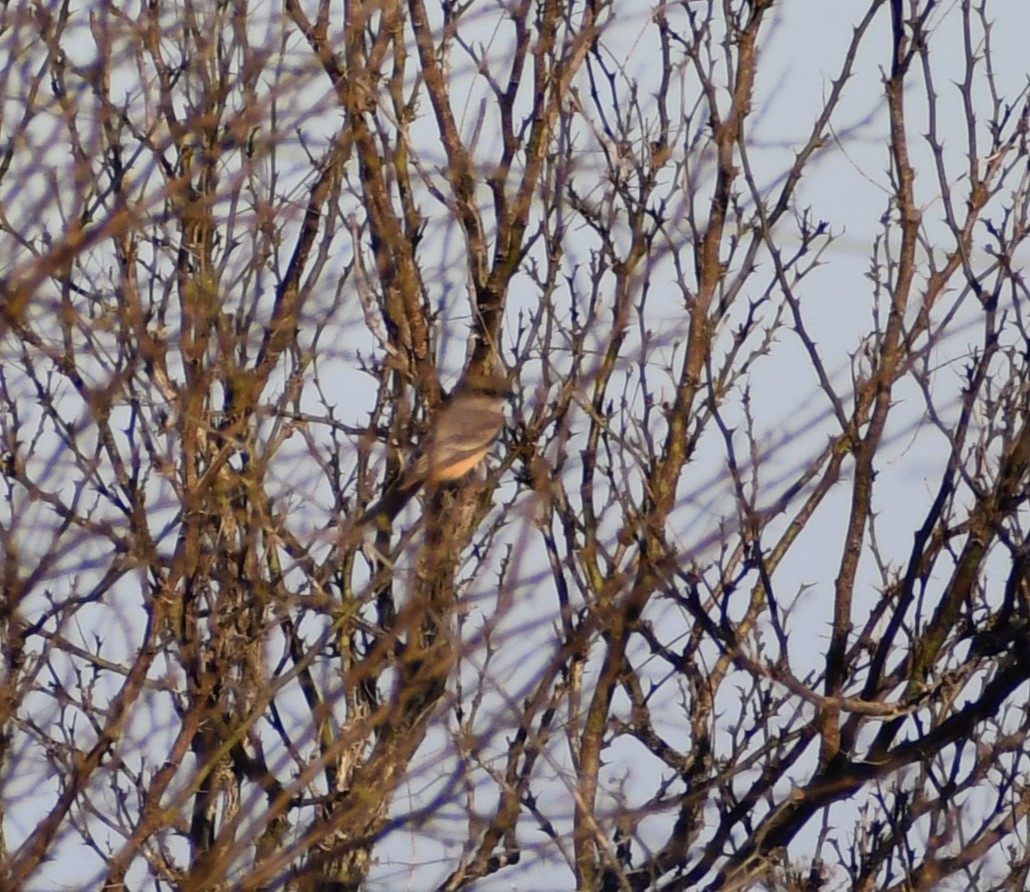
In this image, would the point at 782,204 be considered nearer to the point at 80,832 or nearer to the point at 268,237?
the point at 268,237

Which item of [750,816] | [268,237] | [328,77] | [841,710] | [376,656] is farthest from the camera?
[750,816]

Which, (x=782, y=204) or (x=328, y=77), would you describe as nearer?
(x=328, y=77)

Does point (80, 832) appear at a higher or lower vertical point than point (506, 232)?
lower

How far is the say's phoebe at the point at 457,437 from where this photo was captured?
376 centimetres

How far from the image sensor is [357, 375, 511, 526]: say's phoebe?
A: 376 cm

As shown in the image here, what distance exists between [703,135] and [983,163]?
665mm

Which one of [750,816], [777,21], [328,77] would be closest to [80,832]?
[750,816]

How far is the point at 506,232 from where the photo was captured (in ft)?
12.9

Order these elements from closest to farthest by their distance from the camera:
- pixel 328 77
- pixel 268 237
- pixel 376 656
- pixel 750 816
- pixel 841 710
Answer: pixel 376 656
pixel 268 237
pixel 841 710
pixel 328 77
pixel 750 816

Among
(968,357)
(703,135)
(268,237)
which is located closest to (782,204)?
(703,135)

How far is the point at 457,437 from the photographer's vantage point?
389cm

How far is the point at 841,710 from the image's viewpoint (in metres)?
3.55

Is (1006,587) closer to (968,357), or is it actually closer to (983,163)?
(968,357)

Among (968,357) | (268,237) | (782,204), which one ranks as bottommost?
(968,357)
